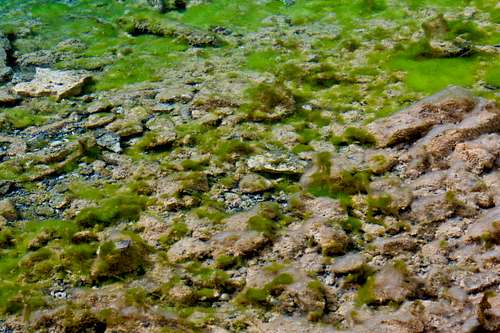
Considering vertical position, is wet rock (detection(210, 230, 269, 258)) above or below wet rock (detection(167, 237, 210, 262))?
above

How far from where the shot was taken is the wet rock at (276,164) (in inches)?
870

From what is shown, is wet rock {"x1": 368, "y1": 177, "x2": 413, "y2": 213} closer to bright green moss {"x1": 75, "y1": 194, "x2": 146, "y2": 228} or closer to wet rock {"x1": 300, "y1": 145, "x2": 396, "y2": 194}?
wet rock {"x1": 300, "y1": 145, "x2": 396, "y2": 194}

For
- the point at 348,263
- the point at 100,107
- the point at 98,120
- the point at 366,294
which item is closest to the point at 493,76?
the point at 348,263

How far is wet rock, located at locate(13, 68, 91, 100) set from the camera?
100.0 feet

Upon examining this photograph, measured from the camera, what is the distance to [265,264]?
1755 cm

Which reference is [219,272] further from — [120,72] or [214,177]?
[120,72]

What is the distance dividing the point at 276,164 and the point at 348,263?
6550mm

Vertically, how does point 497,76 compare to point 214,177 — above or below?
above

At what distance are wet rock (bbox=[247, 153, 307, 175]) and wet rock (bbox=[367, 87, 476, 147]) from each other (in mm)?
3611

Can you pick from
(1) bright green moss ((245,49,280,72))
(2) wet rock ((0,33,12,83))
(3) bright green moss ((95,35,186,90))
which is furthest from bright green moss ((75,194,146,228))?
(2) wet rock ((0,33,12,83))

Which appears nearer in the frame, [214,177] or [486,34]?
[214,177]

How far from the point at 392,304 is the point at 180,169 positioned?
10.9 metres

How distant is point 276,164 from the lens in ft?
73.7

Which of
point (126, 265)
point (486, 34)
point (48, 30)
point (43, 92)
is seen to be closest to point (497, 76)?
point (486, 34)
